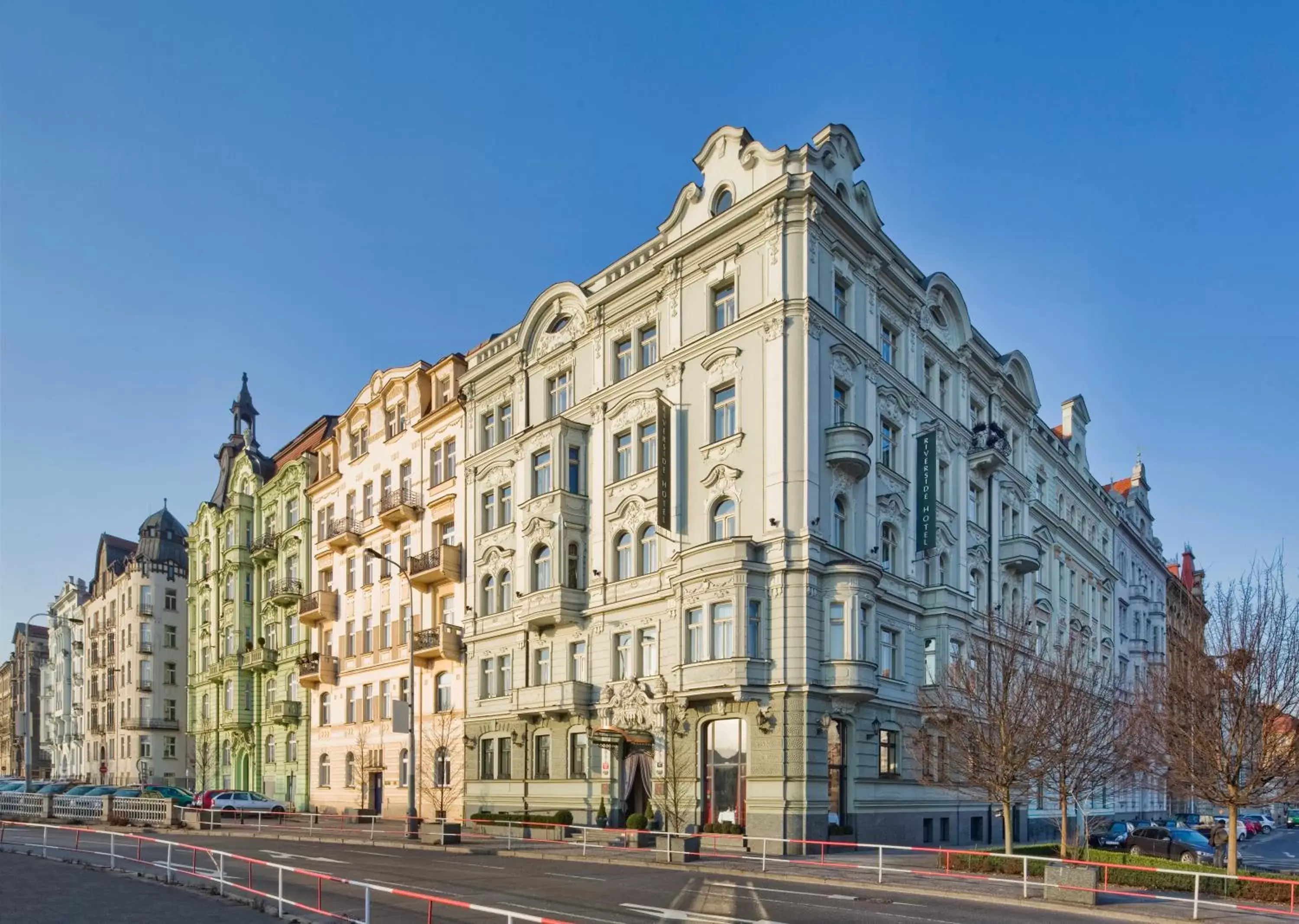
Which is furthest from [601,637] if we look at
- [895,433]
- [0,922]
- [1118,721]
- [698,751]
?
[0,922]

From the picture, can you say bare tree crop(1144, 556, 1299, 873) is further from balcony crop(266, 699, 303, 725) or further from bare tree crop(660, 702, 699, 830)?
balcony crop(266, 699, 303, 725)

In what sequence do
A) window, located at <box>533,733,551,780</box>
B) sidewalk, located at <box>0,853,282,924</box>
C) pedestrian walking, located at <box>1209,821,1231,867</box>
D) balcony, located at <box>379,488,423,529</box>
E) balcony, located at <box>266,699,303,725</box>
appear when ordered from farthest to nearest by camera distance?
balcony, located at <box>266,699,303,725</box> → balcony, located at <box>379,488,423,529</box> → window, located at <box>533,733,551,780</box> → pedestrian walking, located at <box>1209,821,1231,867</box> → sidewalk, located at <box>0,853,282,924</box>

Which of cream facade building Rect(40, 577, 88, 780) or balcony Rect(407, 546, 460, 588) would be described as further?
cream facade building Rect(40, 577, 88, 780)

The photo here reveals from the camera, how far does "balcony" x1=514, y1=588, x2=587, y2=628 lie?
40.8m

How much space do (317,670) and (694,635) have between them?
30510 mm

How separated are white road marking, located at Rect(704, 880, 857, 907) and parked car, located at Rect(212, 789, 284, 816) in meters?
31.0

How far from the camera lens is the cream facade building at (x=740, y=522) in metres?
34.0

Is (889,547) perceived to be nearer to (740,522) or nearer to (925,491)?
(925,491)

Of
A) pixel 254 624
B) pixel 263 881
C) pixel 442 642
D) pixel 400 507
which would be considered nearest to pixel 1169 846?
pixel 442 642

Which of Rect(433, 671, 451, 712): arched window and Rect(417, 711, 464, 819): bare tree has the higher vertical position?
Rect(433, 671, 451, 712): arched window

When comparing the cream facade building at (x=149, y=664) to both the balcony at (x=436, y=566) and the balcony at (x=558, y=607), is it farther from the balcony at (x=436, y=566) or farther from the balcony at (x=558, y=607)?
the balcony at (x=558, y=607)

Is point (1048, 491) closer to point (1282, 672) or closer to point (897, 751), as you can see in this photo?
point (897, 751)

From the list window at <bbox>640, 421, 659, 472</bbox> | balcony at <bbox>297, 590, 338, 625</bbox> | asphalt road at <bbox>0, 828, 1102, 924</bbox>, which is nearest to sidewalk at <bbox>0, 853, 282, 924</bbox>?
asphalt road at <bbox>0, 828, 1102, 924</bbox>

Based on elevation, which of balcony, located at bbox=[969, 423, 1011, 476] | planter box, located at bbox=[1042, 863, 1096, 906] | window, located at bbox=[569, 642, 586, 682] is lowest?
planter box, located at bbox=[1042, 863, 1096, 906]
